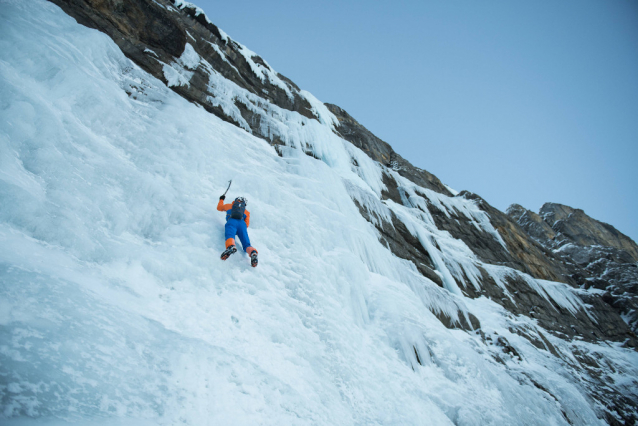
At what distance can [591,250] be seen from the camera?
23.5 meters

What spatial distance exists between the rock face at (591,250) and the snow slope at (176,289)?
1383cm

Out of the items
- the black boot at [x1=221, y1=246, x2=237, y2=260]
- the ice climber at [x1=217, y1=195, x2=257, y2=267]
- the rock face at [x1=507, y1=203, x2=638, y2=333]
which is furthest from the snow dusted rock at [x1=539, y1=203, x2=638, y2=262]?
the black boot at [x1=221, y1=246, x2=237, y2=260]

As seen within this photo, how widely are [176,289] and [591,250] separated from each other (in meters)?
31.5

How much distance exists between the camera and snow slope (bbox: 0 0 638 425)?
201cm

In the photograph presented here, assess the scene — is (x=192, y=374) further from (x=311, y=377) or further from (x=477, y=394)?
(x=477, y=394)

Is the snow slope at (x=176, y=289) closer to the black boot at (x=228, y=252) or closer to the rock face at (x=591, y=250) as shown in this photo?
the black boot at (x=228, y=252)

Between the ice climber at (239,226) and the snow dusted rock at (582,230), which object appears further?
the snow dusted rock at (582,230)

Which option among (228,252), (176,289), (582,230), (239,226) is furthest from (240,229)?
(582,230)

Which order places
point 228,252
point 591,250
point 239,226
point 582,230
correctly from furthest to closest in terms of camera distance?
point 582,230, point 591,250, point 239,226, point 228,252

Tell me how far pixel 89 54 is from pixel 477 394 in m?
10.1

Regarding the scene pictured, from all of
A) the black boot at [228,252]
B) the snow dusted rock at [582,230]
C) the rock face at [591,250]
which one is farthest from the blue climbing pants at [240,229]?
the snow dusted rock at [582,230]

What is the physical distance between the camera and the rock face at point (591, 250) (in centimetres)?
1717

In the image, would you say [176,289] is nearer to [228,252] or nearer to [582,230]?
[228,252]

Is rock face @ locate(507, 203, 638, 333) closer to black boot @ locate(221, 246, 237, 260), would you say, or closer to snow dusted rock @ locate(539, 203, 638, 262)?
snow dusted rock @ locate(539, 203, 638, 262)
